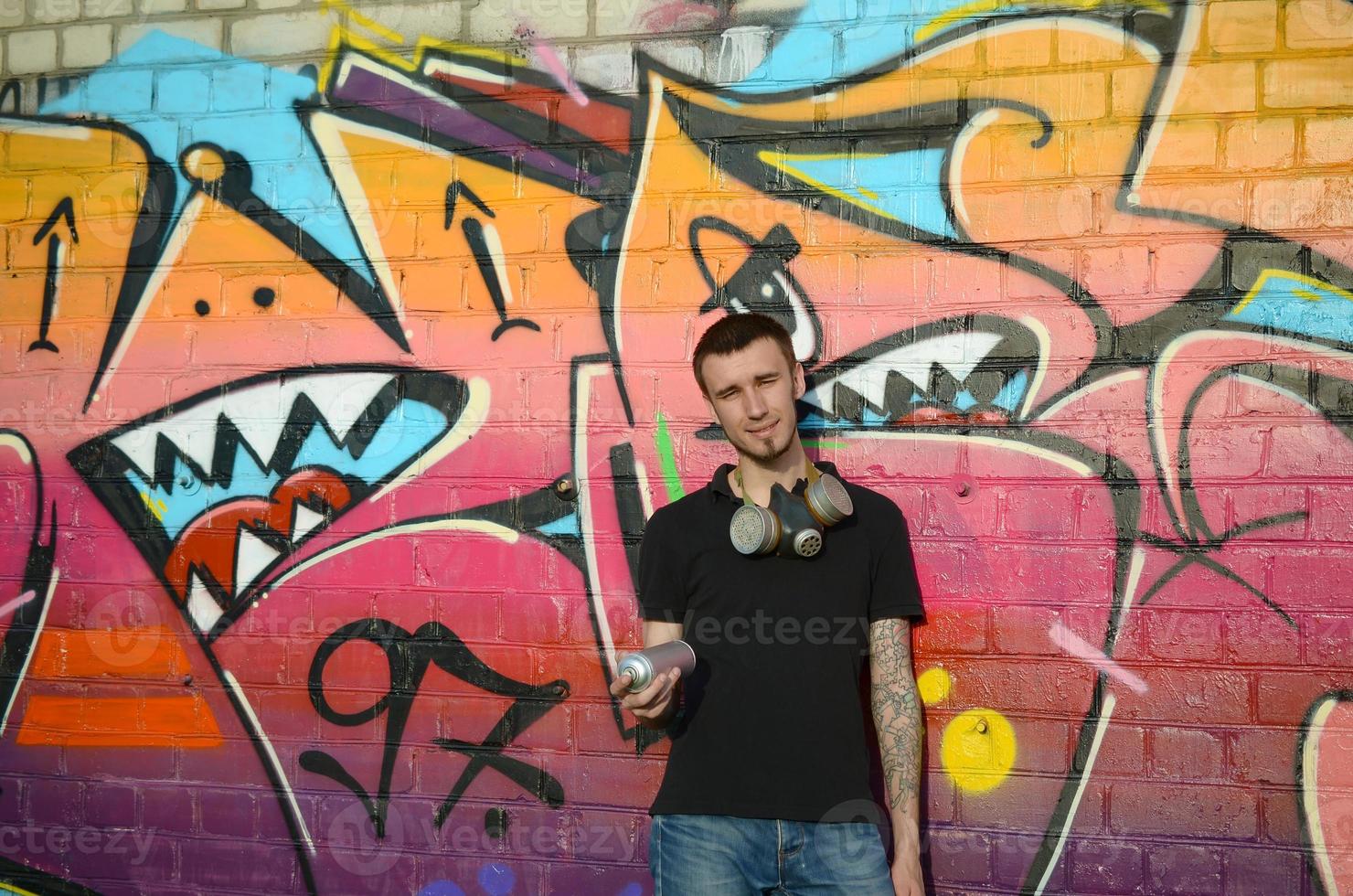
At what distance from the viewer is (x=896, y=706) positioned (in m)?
2.78

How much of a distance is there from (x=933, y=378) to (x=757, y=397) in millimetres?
729

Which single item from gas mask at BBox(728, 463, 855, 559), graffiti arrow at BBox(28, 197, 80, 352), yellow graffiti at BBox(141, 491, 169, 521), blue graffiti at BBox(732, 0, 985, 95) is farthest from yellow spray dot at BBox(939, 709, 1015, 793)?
graffiti arrow at BBox(28, 197, 80, 352)

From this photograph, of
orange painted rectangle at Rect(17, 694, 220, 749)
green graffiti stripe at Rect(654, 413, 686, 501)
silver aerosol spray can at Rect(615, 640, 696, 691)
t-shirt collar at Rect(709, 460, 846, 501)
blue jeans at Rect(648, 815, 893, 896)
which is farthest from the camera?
orange painted rectangle at Rect(17, 694, 220, 749)

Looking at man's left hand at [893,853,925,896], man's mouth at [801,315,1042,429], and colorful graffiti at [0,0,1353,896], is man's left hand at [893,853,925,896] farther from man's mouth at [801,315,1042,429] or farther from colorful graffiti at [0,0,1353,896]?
man's mouth at [801,315,1042,429]

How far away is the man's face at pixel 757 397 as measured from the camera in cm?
278

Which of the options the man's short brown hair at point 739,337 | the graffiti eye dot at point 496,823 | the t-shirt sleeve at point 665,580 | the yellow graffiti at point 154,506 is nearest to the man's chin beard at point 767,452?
the man's short brown hair at point 739,337

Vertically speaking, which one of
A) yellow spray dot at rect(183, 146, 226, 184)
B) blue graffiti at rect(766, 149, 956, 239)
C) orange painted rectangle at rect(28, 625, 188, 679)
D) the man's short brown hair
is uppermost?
yellow spray dot at rect(183, 146, 226, 184)

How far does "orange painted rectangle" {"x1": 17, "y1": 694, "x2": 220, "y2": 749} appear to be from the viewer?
142 inches

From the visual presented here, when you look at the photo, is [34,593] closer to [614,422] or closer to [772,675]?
[614,422]

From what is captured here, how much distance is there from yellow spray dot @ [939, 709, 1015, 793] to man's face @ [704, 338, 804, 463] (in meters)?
1.13

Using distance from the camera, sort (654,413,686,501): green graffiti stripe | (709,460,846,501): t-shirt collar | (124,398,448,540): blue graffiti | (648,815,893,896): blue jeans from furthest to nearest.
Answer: (124,398,448,540): blue graffiti
(654,413,686,501): green graffiti stripe
(709,460,846,501): t-shirt collar
(648,815,893,896): blue jeans

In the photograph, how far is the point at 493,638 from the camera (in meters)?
3.42

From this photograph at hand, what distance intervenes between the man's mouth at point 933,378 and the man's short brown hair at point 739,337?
43cm

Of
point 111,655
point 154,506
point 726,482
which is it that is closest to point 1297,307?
point 726,482
